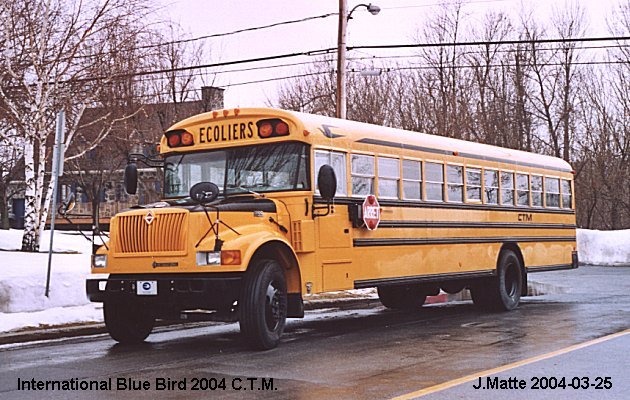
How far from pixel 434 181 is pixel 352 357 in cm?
460

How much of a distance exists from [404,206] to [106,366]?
16.7 ft

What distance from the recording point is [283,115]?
10734 millimetres

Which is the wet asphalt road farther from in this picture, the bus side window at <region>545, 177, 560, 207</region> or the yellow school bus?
the bus side window at <region>545, 177, 560, 207</region>

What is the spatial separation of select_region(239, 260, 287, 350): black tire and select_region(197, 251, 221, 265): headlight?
0.43 meters

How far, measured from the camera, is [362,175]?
38.3 feet

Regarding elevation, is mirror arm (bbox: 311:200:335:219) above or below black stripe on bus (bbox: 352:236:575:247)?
above

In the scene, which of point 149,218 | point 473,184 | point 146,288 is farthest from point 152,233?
point 473,184

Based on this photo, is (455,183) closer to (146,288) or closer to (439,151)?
(439,151)

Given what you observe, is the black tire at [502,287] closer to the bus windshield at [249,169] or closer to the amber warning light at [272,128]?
the bus windshield at [249,169]

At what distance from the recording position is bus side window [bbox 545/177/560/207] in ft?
54.2

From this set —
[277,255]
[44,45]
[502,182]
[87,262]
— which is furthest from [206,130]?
[44,45]

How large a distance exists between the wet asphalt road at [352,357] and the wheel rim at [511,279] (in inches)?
38.3

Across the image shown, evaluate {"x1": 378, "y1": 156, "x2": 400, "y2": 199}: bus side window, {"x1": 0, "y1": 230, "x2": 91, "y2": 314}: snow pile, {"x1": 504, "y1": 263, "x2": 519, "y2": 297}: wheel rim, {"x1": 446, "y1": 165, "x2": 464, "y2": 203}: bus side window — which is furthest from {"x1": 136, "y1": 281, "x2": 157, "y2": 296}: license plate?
{"x1": 504, "y1": 263, "x2": 519, "y2": 297}: wheel rim

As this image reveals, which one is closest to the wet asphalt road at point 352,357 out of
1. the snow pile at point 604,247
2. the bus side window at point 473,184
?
the bus side window at point 473,184
